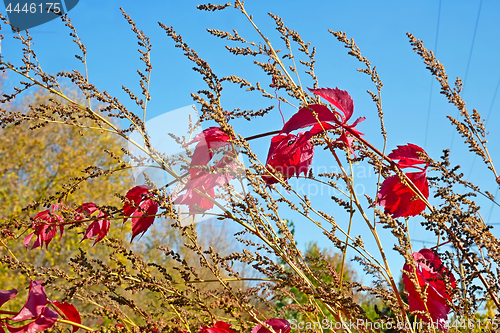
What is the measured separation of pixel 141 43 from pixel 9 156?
878 centimetres

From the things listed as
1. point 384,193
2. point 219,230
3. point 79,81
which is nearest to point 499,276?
point 384,193

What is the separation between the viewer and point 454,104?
0.62 metres

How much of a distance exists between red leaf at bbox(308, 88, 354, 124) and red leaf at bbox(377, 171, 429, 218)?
175 mm

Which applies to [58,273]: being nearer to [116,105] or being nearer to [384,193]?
[116,105]

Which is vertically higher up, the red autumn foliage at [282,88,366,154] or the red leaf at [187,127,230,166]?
the red autumn foliage at [282,88,366,154]

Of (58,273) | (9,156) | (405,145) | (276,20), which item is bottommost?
(58,273)

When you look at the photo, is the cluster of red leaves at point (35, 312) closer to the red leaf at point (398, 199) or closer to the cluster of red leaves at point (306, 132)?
the cluster of red leaves at point (306, 132)

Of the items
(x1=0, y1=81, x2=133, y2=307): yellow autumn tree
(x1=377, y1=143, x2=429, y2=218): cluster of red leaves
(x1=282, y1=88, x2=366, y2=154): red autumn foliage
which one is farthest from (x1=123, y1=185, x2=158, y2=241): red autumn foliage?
(x1=0, y1=81, x2=133, y2=307): yellow autumn tree

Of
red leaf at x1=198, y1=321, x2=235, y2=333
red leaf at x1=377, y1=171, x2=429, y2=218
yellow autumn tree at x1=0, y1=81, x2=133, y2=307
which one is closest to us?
red leaf at x1=198, y1=321, x2=235, y2=333

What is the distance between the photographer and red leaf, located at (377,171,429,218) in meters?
0.74

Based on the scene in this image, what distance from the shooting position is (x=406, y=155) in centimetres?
73

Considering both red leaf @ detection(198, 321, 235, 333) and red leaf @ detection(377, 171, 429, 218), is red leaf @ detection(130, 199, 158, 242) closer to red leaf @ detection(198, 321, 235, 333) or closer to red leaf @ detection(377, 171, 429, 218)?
red leaf @ detection(198, 321, 235, 333)

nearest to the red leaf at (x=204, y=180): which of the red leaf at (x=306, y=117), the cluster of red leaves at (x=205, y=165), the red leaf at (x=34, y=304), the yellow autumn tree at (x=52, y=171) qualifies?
the cluster of red leaves at (x=205, y=165)

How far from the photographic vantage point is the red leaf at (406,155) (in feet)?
2.37
